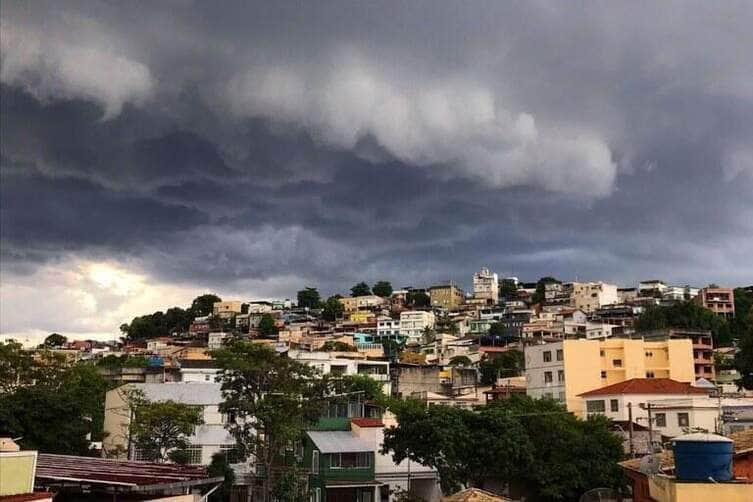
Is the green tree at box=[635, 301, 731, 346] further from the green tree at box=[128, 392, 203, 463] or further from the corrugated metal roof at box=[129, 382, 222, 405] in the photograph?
the green tree at box=[128, 392, 203, 463]

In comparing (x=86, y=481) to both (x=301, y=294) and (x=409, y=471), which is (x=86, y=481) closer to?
(x=409, y=471)

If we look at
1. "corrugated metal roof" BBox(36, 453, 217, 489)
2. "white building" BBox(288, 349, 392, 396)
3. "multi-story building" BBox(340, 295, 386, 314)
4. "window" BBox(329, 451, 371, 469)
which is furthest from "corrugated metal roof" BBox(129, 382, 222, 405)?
"multi-story building" BBox(340, 295, 386, 314)

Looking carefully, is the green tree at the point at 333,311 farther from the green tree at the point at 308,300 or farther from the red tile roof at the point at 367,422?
the red tile roof at the point at 367,422

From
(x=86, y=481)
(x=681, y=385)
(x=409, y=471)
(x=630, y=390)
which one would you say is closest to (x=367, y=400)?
(x=409, y=471)

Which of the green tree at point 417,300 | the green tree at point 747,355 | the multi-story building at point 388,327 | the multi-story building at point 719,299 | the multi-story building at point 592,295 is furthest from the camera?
the green tree at point 417,300

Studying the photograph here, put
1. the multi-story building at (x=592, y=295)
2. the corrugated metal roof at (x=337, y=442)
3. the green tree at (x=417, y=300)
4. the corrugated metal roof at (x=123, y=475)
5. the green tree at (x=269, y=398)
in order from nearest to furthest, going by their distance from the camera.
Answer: the corrugated metal roof at (x=123, y=475)
the green tree at (x=269, y=398)
the corrugated metal roof at (x=337, y=442)
the multi-story building at (x=592, y=295)
the green tree at (x=417, y=300)

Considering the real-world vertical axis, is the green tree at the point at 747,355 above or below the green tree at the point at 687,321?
below

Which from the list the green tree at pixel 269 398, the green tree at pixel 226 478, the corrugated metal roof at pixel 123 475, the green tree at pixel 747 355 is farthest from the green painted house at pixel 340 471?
the green tree at pixel 747 355

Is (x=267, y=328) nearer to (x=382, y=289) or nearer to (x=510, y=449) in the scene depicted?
(x=382, y=289)
